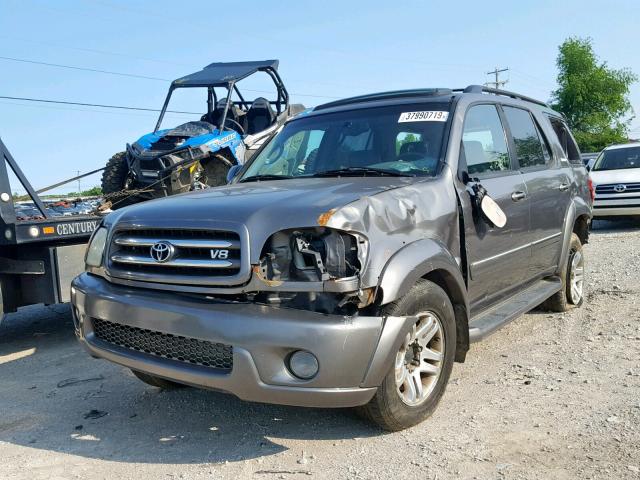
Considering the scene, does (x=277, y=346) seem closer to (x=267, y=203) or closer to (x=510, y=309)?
(x=267, y=203)

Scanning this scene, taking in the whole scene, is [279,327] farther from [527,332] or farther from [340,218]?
[527,332]

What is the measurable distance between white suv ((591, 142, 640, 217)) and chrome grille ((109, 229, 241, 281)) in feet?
35.6

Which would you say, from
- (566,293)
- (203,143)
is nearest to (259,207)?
(566,293)

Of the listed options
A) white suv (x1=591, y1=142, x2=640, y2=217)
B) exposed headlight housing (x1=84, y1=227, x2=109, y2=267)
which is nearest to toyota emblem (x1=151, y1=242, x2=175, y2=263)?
exposed headlight housing (x1=84, y1=227, x2=109, y2=267)

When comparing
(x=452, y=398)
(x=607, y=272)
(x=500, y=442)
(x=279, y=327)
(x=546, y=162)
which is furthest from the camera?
(x=607, y=272)

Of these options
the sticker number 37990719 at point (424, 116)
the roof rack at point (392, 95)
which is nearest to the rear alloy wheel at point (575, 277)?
the roof rack at point (392, 95)

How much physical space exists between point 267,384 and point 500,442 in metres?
1.30

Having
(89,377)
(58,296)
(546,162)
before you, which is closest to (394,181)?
(546,162)

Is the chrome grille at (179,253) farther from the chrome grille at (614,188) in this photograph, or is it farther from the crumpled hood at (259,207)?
the chrome grille at (614,188)

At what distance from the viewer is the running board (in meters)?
3.93

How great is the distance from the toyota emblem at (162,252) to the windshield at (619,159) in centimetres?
1224

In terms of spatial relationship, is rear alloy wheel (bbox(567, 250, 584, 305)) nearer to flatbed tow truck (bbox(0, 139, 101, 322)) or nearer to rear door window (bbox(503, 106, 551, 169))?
rear door window (bbox(503, 106, 551, 169))

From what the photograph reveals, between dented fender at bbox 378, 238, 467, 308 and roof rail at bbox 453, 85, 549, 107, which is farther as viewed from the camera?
roof rail at bbox 453, 85, 549, 107

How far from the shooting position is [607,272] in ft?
26.2
